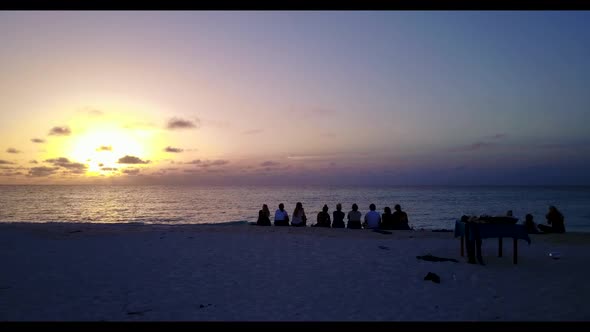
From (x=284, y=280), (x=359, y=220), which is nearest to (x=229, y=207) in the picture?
(x=359, y=220)

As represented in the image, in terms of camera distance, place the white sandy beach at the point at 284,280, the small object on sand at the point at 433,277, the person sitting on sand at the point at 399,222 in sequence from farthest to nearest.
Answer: the person sitting on sand at the point at 399,222
the small object on sand at the point at 433,277
the white sandy beach at the point at 284,280

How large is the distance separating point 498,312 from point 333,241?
7251 millimetres

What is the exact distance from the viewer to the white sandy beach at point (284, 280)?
638cm

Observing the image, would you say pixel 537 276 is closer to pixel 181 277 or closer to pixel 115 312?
pixel 181 277

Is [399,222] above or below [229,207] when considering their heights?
above

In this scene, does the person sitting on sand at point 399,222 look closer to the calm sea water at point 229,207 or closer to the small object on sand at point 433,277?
the small object on sand at point 433,277

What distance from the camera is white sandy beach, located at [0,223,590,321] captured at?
6.38 meters

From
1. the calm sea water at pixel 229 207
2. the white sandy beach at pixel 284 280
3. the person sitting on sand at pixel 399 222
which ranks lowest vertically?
the calm sea water at pixel 229 207

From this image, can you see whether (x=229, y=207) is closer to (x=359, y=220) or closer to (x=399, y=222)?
(x=359, y=220)

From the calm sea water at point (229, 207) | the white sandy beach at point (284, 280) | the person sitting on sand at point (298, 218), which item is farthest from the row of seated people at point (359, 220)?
the calm sea water at point (229, 207)

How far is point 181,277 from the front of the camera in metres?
8.64

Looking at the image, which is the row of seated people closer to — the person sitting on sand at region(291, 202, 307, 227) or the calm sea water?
the person sitting on sand at region(291, 202, 307, 227)

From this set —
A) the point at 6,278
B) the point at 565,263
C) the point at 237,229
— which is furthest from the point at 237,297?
the point at 237,229

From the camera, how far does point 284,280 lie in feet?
27.4
